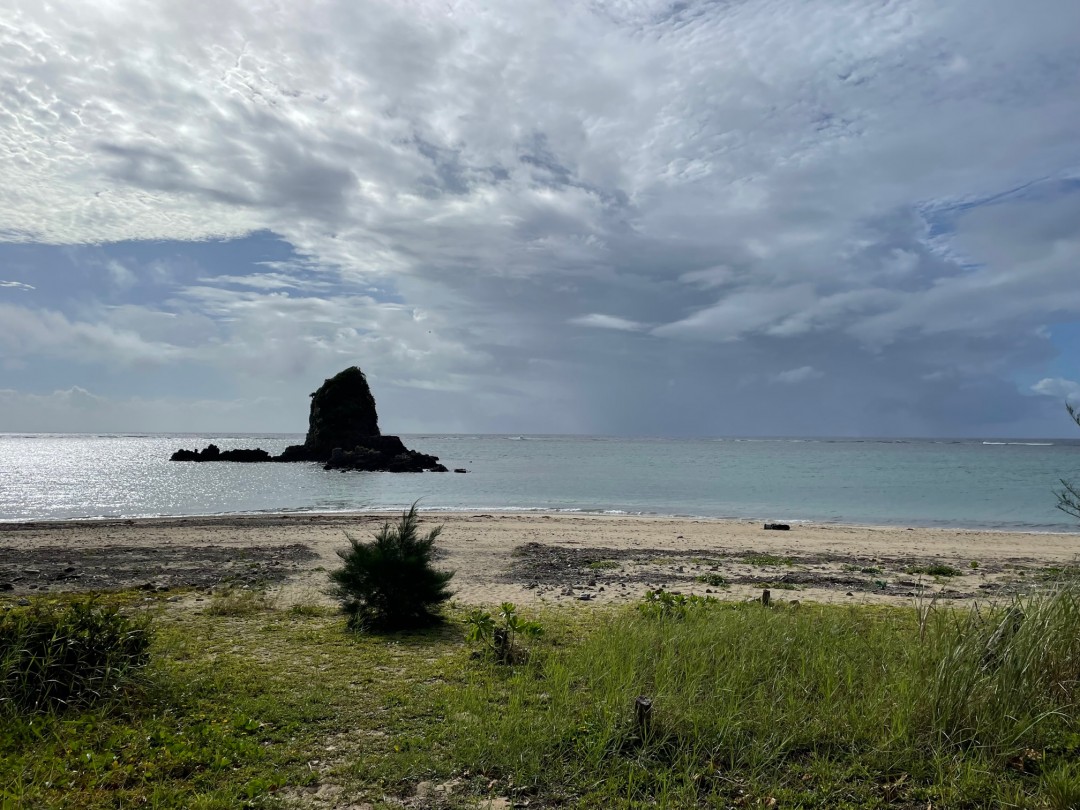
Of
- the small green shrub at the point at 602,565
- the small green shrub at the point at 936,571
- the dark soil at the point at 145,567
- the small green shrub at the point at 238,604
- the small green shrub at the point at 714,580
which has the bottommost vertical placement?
the dark soil at the point at 145,567

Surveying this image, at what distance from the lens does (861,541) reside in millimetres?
26000

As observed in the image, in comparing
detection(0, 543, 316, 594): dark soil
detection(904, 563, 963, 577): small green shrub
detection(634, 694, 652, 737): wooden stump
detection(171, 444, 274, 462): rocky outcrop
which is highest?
detection(171, 444, 274, 462): rocky outcrop

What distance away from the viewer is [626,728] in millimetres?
5969

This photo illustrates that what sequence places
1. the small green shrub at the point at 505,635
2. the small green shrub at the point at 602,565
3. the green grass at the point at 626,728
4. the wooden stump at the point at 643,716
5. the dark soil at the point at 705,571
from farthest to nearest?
A: the small green shrub at the point at 602,565, the dark soil at the point at 705,571, the small green shrub at the point at 505,635, the wooden stump at the point at 643,716, the green grass at the point at 626,728

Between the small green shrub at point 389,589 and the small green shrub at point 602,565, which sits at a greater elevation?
the small green shrub at point 389,589

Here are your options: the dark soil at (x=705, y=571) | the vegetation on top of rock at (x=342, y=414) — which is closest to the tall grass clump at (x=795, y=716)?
the dark soil at (x=705, y=571)

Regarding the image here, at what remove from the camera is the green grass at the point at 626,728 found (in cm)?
513

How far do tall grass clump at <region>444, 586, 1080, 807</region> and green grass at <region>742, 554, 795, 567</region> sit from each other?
39.1ft

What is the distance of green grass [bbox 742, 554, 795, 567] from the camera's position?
63.0ft

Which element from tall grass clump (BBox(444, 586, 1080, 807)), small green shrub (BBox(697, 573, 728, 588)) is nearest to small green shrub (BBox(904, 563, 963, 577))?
small green shrub (BBox(697, 573, 728, 588))

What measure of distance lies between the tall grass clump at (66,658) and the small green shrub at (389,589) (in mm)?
3412

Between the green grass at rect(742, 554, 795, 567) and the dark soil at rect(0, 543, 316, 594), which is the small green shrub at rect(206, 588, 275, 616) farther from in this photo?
the green grass at rect(742, 554, 795, 567)

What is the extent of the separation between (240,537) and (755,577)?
18.1m

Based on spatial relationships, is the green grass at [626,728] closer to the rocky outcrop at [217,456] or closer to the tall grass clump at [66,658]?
the tall grass clump at [66,658]
